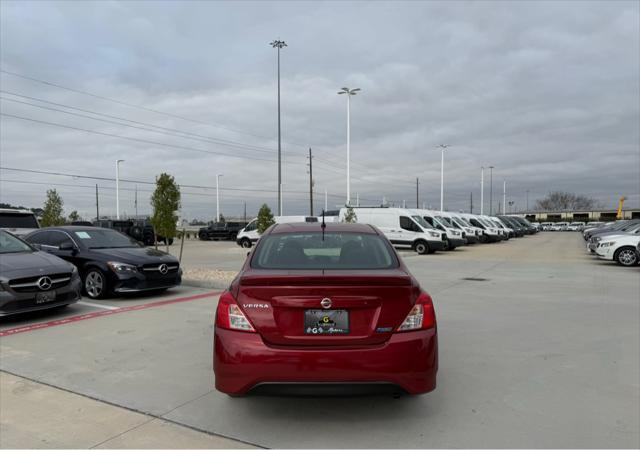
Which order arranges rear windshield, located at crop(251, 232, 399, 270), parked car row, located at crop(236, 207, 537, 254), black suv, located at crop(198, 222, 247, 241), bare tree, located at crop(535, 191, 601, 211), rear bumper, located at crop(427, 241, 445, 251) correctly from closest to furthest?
rear windshield, located at crop(251, 232, 399, 270), rear bumper, located at crop(427, 241, 445, 251), parked car row, located at crop(236, 207, 537, 254), black suv, located at crop(198, 222, 247, 241), bare tree, located at crop(535, 191, 601, 211)

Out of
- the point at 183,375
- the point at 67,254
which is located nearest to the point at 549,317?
the point at 183,375

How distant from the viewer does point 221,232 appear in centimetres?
4162

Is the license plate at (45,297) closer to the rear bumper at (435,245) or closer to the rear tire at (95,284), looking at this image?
the rear tire at (95,284)

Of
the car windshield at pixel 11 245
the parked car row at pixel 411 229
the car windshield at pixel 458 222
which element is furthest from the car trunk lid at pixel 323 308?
the car windshield at pixel 458 222

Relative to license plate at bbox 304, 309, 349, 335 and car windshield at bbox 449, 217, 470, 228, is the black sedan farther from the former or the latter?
car windshield at bbox 449, 217, 470, 228

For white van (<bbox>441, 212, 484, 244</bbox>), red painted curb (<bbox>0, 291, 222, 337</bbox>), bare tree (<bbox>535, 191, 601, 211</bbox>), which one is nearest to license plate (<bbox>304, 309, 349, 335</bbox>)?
red painted curb (<bbox>0, 291, 222, 337</bbox>)

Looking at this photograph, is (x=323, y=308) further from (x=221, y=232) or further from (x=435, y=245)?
(x=221, y=232)

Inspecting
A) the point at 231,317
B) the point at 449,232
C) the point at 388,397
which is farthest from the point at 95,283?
the point at 449,232

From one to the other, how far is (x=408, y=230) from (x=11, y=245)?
19224 millimetres

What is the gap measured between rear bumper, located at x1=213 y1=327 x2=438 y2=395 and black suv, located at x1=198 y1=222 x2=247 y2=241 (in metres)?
37.8

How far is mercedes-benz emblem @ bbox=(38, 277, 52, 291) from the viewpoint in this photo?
722 cm

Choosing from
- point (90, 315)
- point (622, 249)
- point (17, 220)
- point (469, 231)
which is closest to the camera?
point (90, 315)

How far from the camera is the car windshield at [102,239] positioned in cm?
1010

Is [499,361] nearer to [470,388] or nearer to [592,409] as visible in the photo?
[470,388]
